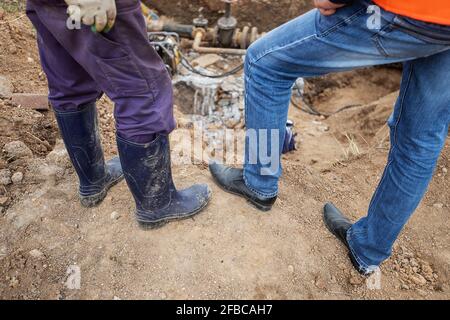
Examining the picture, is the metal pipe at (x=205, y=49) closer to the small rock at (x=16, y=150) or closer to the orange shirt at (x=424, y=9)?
the small rock at (x=16, y=150)

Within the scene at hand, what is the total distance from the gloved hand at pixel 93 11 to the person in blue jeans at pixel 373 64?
2.22 feet

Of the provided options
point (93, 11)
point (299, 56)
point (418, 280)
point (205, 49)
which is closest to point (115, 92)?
point (93, 11)

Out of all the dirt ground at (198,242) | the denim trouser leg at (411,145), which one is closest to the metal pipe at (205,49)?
the dirt ground at (198,242)

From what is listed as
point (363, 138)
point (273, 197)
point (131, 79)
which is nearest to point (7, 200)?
point (131, 79)

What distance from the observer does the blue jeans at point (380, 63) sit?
1.40 metres

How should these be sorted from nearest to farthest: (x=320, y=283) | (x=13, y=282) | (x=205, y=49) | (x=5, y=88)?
(x=13, y=282) → (x=320, y=283) → (x=5, y=88) → (x=205, y=49)

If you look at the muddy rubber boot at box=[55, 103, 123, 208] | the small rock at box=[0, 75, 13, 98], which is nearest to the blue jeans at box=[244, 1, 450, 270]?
the muddy rubber boot at box=[55, 103, 123, 208]

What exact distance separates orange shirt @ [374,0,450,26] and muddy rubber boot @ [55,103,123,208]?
4.73 ft

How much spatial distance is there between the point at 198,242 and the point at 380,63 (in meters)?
1.24

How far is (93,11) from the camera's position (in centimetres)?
133

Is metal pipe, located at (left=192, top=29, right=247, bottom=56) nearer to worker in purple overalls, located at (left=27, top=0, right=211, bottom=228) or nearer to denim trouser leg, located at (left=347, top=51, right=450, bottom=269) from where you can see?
worker in purple overalls, located at (left=27, top=0, right=211, bottom=228)

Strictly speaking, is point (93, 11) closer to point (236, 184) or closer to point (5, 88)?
point (236, 184)

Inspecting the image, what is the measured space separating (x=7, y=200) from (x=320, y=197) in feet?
6.25

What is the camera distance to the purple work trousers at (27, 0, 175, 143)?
1.50 m
